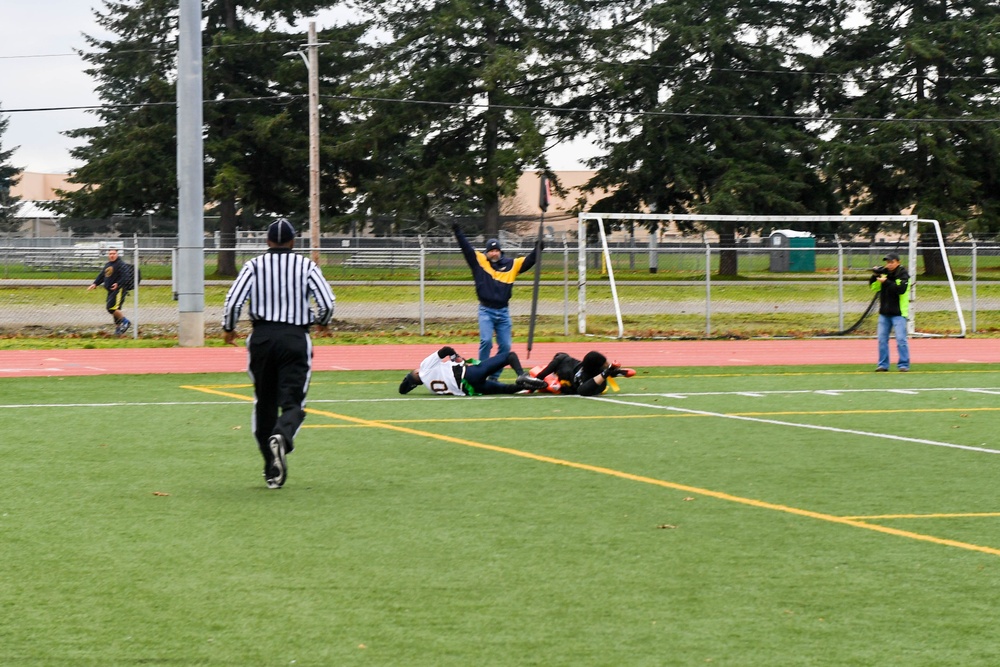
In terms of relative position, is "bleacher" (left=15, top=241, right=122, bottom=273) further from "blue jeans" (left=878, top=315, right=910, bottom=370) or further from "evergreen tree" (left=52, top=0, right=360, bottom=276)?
"blue jeans" (left=878, top=315, right=910, bottom=370)

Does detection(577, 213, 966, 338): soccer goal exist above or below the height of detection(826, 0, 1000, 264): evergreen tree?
below

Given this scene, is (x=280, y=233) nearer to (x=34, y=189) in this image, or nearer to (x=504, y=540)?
(x=504, y=540)

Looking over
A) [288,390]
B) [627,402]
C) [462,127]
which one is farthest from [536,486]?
[462,127]

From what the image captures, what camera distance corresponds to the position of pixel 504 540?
787 cm

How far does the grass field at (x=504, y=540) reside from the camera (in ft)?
19.1

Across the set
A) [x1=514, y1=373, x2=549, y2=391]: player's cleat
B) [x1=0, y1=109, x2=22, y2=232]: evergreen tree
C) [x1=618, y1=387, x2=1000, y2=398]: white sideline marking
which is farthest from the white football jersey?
[x1=0, y1=109, x2=22, y2=232]: evergreen tree

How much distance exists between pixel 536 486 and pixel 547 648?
4138 millimetres

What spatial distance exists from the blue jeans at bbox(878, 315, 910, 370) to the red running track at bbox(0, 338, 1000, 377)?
0.63 m

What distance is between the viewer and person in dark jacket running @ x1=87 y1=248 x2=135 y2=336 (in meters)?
26.7

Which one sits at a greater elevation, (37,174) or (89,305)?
(37,174)

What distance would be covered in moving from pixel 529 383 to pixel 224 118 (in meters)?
46.7

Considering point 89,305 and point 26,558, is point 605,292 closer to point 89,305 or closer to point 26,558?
point 89,305

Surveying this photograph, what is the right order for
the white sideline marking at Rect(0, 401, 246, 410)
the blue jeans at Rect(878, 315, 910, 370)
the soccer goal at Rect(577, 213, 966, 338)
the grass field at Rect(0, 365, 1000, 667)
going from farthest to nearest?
the soccer goal at Rect(577, 213, 966, 338), the blue jeans at Rect(878, 315, 910, 370), the white sideline marking at Rect(0, 401, 246, 410), the grass field at Rect(0, 365, 1000, 667)

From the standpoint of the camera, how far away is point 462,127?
58.9 meters
